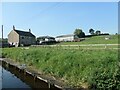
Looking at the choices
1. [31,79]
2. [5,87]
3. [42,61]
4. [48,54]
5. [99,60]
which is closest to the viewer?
[99,60]

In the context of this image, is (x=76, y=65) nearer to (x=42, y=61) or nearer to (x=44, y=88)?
(x=44, y=88)

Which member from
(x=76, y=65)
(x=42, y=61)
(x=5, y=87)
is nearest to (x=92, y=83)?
(x=76, y=65)

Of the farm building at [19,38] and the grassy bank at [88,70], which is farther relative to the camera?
the farm building at [19,38]

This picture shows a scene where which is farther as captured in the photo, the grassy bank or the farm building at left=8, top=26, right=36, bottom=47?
the farm building at left=8, top=26, right=36, bottom=47

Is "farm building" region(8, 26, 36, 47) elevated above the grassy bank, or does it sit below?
above

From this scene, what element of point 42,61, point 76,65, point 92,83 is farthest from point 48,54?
point 92,83

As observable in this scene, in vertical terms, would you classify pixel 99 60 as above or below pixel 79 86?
above

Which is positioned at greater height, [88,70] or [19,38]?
[19,38]

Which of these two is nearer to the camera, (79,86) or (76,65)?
(79,86)

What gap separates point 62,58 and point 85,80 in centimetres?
→ 714

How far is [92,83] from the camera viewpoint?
51.0 ft

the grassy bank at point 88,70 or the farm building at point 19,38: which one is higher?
the farm building at point 19,38

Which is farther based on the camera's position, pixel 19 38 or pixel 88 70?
pixel 19 38

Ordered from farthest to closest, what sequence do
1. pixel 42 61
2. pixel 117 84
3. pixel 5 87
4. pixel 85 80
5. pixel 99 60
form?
pixel 42 61 → pixel 5 87 → pixel 99 60 → pixel 85 80 → pixel 117 84
